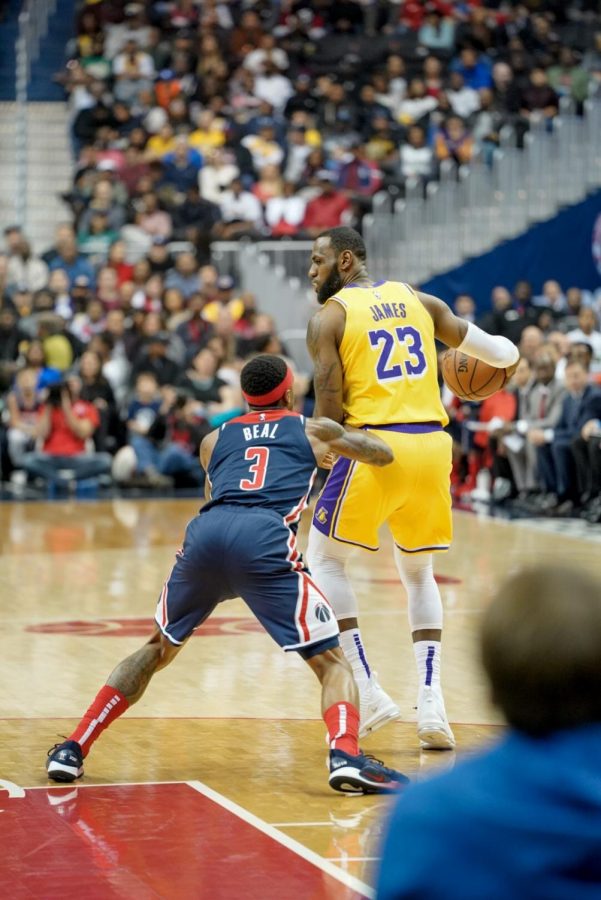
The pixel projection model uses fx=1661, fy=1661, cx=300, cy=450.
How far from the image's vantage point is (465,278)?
21.6m

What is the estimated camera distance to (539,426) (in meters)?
16.3

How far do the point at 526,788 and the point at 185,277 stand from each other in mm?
18681

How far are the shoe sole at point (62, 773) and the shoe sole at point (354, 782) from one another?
96 centimetres

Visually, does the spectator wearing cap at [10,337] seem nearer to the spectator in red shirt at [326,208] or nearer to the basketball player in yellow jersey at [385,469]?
the spectator in red shirt at [326,208]

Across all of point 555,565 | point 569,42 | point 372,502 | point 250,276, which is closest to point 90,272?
point 250,276

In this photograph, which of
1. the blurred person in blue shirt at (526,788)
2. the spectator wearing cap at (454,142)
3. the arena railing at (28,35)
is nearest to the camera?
the blurred person in blue shirt at (526,788)

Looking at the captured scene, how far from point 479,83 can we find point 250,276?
5833mm

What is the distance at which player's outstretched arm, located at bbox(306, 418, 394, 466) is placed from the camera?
20.1ft

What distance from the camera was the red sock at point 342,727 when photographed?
5.79m

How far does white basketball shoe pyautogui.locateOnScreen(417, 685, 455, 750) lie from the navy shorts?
808mm

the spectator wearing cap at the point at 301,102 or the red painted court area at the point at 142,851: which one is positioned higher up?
the spectator wearing cap at the point at 301,102

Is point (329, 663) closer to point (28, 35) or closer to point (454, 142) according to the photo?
point (454, 142)

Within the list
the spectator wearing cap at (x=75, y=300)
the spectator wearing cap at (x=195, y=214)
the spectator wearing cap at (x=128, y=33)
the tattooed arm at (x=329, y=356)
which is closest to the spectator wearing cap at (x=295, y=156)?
the spectator wearing cap at (x=195, y=214)

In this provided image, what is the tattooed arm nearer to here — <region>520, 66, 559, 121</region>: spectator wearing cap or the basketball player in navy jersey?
the basketball player in navy jersey
